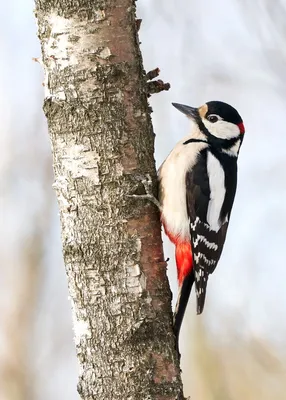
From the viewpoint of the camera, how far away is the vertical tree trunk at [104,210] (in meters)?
2.17

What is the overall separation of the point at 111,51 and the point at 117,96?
0.14m

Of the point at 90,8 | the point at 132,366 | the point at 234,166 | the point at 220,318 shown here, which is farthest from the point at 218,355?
the point at 90,8

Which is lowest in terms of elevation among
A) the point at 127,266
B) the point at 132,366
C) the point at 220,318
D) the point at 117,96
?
the point at 132,366

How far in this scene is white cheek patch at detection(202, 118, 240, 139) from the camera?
314 centimetres

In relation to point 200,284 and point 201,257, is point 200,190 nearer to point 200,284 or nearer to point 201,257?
point 201,257

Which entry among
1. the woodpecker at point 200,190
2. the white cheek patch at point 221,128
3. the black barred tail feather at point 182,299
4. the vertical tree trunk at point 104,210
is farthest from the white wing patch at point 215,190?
the vertical tree trunk at point 104,210

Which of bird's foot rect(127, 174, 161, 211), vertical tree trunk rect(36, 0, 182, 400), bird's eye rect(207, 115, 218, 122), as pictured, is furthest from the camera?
bird's eye rect(207, 115, 218, 122)

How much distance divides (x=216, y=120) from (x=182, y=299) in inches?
33.5

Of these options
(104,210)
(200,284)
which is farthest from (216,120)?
(104,210)

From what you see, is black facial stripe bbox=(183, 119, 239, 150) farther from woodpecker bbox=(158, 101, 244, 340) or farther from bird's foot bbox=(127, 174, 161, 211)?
bird's foot bbox=(127, 174, 161, 211)

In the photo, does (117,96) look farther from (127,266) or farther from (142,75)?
(127,266)

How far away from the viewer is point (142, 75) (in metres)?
2.37

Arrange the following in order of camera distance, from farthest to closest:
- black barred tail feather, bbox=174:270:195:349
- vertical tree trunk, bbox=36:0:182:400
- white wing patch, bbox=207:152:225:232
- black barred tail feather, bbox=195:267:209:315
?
white wing patch, bbox=207:152:225:232, black barred tail feather, bbox=195:267:209:315, black barred tail feather, bbox=174:270:195:349, vertical tree trunk, bbox=36:0:182:400

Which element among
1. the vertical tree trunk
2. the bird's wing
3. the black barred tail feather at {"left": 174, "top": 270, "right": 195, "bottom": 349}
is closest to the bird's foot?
the vertical tree trunk
